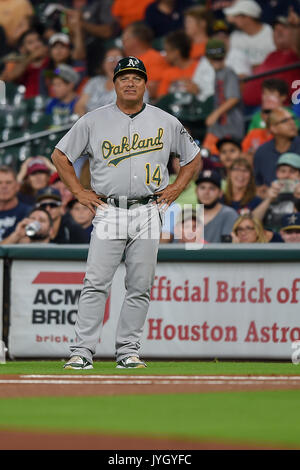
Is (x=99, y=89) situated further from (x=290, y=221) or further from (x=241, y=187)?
(x=290, y=221)

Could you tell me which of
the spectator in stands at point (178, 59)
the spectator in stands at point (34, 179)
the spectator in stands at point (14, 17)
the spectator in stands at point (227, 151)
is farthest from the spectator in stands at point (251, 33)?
the spectator in stands at point (14, 17)

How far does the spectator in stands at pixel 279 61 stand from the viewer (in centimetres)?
1427

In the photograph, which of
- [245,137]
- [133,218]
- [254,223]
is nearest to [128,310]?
[133,218]

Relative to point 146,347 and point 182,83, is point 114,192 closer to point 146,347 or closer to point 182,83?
point 146,347

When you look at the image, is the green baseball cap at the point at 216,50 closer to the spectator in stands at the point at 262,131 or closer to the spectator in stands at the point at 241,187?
the spectator in stands at the point at 262,131

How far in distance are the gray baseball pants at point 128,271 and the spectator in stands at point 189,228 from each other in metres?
2.92

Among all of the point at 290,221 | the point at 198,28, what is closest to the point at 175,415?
the point at 290,221

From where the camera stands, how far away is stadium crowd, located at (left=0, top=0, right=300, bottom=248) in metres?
11.0

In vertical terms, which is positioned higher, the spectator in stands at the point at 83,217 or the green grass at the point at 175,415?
the spectator in stands at the point at 83,217

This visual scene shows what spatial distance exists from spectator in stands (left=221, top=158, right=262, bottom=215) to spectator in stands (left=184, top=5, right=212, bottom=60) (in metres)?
4.11

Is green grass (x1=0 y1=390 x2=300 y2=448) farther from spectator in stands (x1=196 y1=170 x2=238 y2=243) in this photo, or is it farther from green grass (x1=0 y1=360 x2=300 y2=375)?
spectator in stands (x1=196 y1=170 x2=238 y2=243)

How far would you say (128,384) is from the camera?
247 inches
